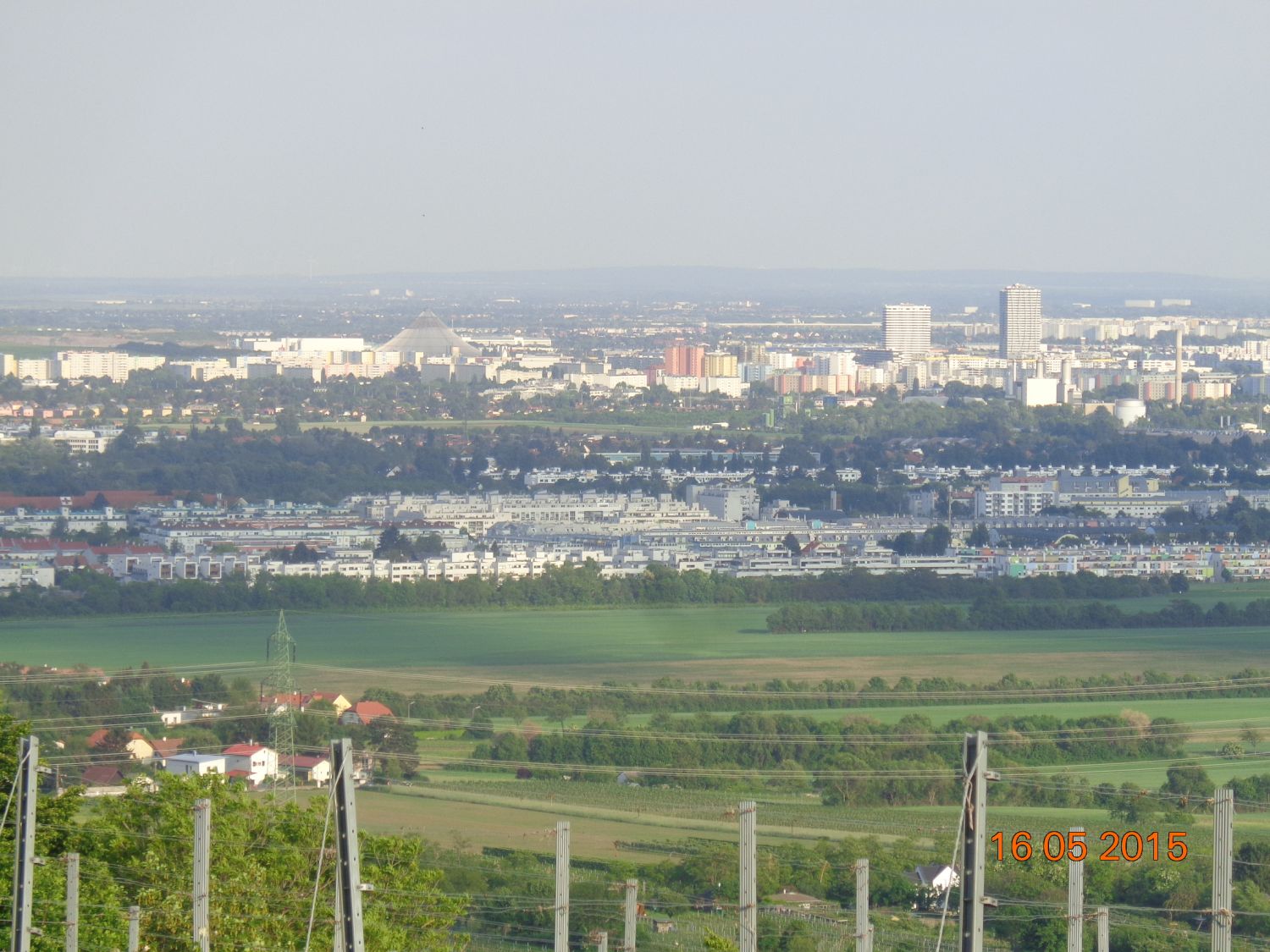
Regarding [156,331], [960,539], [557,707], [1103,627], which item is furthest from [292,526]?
[156,331]

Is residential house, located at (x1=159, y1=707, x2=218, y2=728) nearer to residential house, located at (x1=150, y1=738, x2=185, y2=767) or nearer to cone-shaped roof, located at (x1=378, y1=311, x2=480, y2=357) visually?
residential house, located at (x1=150, y1=738, x2=185, y2=767)

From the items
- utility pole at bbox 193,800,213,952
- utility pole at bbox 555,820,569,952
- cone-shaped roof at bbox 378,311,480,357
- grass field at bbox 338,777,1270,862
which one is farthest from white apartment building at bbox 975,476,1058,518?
cone-shaped roof at bbox 378,311,480,357

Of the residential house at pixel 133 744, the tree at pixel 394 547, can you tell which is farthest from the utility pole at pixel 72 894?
the tree at pixel 394 547

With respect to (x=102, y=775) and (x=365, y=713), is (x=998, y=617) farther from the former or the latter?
(x=102, y=775)

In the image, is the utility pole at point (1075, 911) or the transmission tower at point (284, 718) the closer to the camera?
the utility pole at point (1075, 911)
